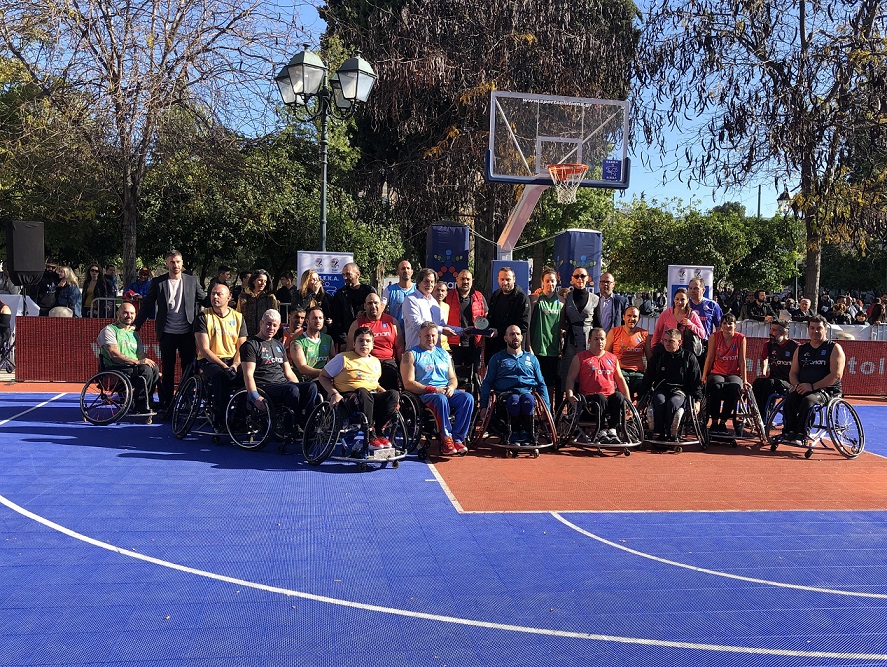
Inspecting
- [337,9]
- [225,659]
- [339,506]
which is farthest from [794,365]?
[337,9]

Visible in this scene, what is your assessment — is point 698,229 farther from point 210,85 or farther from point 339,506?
point 339,506

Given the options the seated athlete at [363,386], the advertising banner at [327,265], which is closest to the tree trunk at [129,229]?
the advertising banner at [327,265]

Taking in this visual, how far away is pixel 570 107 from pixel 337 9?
571 inches

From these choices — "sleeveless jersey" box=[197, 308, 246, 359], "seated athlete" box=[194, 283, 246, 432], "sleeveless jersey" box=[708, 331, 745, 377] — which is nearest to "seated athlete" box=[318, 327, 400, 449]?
"seated athlete" box=[194, 283, 246, 432]

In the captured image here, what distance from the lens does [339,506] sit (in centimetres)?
586

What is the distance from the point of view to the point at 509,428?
787 cm

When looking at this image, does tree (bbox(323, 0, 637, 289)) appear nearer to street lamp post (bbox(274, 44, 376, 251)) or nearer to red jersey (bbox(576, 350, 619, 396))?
street lamp post (bbox(274, 44, 376, 251))

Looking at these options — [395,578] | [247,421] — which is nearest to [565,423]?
[247,421]

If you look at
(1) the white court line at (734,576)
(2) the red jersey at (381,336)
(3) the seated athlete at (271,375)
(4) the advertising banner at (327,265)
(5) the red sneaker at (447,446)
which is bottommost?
(1) the white court line at (734,576)

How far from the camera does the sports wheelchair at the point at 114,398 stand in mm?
8742

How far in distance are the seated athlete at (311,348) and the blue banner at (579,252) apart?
7.64 meters

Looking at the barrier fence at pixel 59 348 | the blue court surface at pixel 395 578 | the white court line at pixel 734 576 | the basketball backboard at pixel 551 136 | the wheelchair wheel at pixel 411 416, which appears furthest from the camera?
the basketball backboard at pixel 551 136

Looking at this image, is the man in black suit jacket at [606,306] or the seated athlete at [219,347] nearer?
the seated athlete at [219,347]

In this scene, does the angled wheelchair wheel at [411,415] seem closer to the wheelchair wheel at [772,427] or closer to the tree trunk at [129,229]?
the wheelchair wheel at [772,427]
